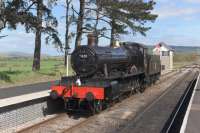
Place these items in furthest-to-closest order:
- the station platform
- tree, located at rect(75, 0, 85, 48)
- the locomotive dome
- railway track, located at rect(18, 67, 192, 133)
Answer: tree, located at rect(75, 0, 85, 48)
the station platform
the locomotive dome
railway track, located at rect(18, 67, 192, 133)

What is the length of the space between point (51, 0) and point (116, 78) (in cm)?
1670

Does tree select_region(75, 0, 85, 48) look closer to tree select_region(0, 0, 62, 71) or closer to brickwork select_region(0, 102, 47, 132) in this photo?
tree select_region(0, 0, 62, 71)

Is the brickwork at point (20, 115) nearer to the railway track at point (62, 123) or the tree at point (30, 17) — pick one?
the railway track at point (62, 123)

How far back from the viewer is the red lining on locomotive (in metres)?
17.1

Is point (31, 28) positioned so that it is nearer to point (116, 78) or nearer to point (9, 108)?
point (116, 78)

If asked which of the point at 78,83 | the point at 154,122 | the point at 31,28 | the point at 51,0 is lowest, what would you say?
the point at 154,122

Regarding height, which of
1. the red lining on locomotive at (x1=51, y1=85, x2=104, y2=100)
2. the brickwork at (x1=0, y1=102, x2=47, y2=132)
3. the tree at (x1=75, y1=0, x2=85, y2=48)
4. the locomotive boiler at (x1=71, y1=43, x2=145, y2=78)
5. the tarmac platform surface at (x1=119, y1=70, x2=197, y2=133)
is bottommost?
the tarmac platform surface at (x1=119, y1=70, x2=197, y2=133)

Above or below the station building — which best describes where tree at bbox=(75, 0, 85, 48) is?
above

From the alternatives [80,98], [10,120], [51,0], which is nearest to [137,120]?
[80,98]

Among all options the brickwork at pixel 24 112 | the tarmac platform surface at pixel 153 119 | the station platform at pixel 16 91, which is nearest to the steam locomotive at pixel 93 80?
the brickwork at pixel 24 112

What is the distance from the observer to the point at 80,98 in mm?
17359

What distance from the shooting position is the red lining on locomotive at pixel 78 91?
17109 mm

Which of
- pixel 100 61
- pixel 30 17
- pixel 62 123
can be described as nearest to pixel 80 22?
pixel 30 17

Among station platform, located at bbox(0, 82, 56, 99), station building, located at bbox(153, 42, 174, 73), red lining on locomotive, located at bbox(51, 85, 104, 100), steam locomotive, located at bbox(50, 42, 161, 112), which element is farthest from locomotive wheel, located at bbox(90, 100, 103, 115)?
station building, located at bbox(153, 42, 174, 73)
